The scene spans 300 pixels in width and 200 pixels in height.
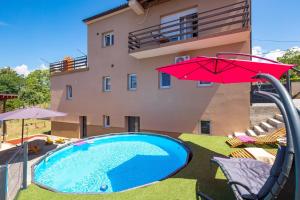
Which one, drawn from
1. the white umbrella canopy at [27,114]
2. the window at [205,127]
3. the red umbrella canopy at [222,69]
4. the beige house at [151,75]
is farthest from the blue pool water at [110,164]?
the red umbrella canopy at [222,69]

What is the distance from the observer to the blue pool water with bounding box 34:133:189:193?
726 centimetres

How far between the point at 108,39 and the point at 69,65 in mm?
6251

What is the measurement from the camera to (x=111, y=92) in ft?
55.7

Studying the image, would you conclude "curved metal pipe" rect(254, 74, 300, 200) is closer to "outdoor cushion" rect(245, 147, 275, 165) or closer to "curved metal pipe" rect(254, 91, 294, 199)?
"curved metal pipe" rect(254, 91, 294, 199)

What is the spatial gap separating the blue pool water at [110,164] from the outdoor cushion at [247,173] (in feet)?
7.86

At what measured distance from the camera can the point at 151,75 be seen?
47.6 ft

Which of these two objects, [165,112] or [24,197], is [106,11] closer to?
[165,112]

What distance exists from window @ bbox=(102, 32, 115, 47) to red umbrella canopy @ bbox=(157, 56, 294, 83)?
39.3ft

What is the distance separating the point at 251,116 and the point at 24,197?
1155 centimetres

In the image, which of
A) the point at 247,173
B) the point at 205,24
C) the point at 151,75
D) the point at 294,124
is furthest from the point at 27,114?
the point at 294,124

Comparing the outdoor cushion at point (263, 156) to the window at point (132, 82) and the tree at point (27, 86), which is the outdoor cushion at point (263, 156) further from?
the tree at point (27, 86)

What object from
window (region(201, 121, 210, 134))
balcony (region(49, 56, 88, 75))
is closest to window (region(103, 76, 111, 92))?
balcony (region(49, 56, 88, 75))

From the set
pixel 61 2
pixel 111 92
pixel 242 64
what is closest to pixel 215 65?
pixel 242 64

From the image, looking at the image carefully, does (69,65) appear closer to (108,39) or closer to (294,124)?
(108,39)
